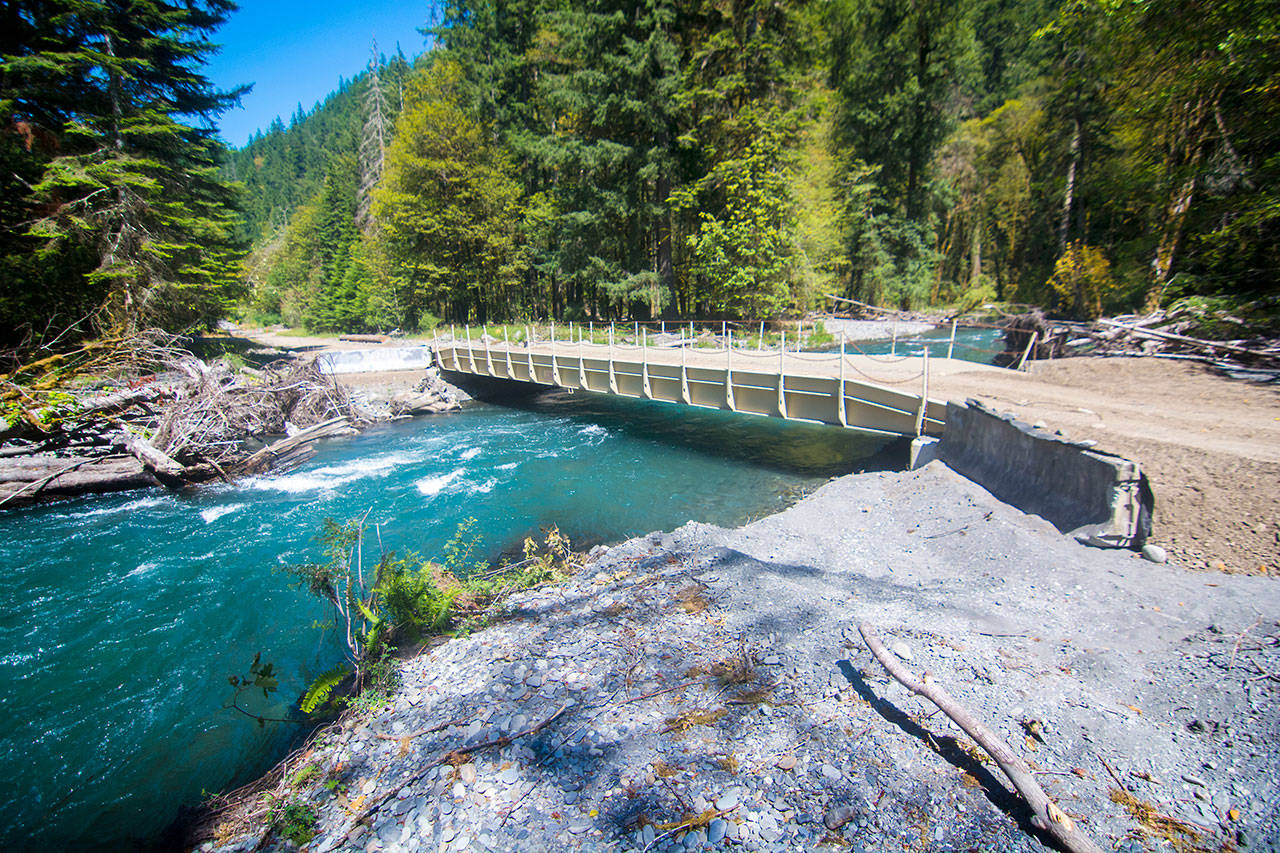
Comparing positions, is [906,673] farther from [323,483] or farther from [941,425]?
[323,483]

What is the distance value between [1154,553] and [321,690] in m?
→ 9.73

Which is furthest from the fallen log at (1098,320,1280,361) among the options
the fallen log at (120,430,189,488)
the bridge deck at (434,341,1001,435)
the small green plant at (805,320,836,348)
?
the fallen log at (120,430,189,488)

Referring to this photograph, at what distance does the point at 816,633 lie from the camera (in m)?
5.75

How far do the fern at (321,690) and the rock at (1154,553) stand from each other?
31.6ft

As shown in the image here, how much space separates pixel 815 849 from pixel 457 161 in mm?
36774

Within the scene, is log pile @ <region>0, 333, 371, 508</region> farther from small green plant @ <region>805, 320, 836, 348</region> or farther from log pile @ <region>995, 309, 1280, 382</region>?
log pile @ <region>995, 309, 1280, 382</region>

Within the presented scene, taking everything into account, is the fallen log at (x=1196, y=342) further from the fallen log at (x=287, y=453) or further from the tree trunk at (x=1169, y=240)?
the fallen log at (x=287, y=453)

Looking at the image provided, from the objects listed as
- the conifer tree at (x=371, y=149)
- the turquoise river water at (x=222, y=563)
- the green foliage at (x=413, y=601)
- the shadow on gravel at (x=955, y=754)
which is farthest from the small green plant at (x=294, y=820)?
the conifer tree at (x=371, y=149)

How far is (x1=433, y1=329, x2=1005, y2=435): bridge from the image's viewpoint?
12.0 meters

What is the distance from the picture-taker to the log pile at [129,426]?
11.7 m

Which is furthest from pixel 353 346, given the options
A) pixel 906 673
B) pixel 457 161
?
pixel 906 673

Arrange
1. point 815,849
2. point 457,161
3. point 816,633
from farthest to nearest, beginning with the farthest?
point 457,161 < point 816,633 < point 815,849

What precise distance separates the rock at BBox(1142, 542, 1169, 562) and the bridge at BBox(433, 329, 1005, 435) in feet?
16.5

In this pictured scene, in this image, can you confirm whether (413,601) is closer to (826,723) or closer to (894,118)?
(826,723)
